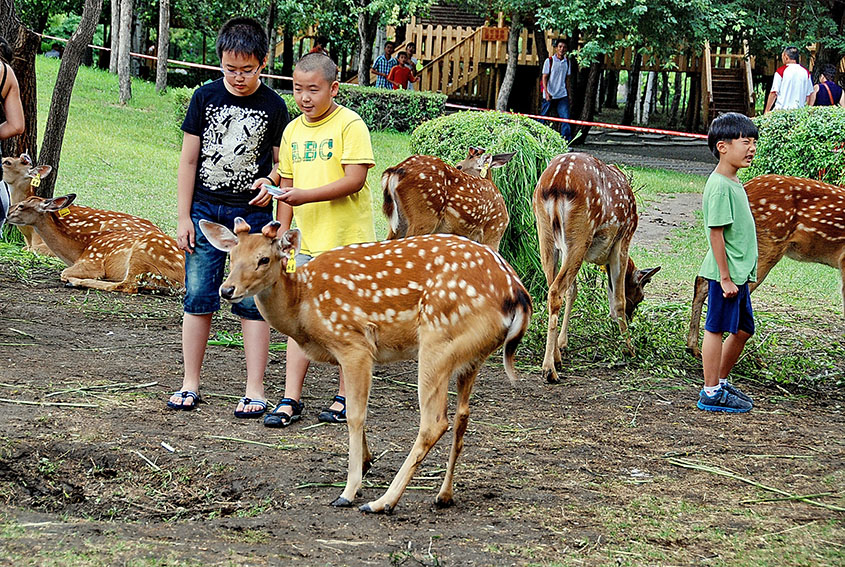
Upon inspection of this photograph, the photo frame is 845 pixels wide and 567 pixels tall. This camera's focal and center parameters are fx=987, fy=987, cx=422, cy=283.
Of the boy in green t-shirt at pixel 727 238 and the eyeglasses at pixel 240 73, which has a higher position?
the eyeglasses at pixel 240 73

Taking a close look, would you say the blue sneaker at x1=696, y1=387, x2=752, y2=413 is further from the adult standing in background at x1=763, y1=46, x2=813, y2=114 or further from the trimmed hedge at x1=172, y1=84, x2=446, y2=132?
the trimmed hedge at x1=172, y1=84, x2=446, y2=132

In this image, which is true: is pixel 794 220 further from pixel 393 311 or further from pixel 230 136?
pixel 230 136

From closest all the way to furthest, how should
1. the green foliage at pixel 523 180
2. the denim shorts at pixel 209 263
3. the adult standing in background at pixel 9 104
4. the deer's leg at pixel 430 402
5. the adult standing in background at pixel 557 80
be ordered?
the deer's leg at pixel 430 402
the denim shorts at pixel 209 263
the adult standing in background at pixel 9 104
the green foliage at pixel 523 180
the adult standing in background at pixel 557 80

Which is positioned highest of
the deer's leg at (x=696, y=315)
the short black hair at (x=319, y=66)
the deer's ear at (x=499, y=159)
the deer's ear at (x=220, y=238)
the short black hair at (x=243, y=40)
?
the short black hair at (x=243, y=40)

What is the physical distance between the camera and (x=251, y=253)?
162 inches

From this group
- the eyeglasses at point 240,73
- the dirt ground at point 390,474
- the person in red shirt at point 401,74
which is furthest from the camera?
the person in red shirt at point 401,74

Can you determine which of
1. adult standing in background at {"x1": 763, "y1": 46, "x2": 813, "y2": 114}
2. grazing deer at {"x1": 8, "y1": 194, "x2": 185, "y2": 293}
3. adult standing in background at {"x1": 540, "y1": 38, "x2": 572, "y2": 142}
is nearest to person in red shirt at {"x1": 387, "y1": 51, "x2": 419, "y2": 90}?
adult standing in background at {"x1": 540, "y1": 38, "x2": 572, "y2": 142}

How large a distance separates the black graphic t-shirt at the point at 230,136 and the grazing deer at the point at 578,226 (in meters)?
2.39

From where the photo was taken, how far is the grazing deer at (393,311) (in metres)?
4.03

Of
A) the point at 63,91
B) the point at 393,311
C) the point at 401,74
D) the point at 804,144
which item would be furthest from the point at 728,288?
the point at 401,74

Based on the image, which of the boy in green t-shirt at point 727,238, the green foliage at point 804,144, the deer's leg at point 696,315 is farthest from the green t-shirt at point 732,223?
the green foliage at point 804,144

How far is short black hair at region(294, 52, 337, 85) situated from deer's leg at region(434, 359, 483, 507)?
165 cm

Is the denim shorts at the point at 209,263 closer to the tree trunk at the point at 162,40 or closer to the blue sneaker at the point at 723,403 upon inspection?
the blue sneaker at the point at 723,403

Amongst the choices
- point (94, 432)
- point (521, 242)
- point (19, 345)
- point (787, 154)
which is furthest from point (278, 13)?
point (94, 432)
